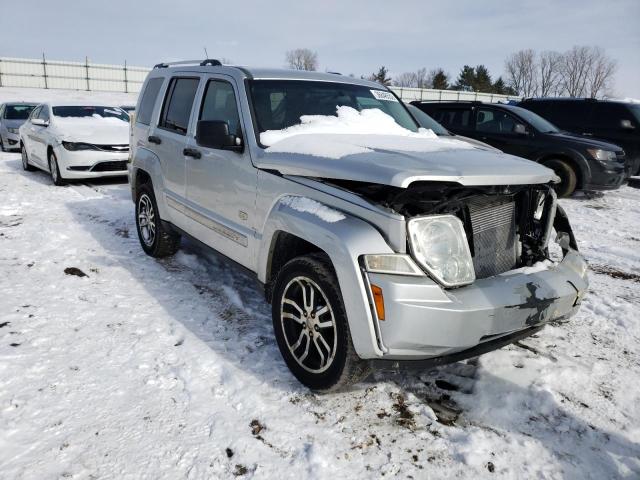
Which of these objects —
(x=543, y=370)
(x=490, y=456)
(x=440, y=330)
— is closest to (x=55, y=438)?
(x=440, y=330)

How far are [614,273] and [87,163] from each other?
27.2 feet

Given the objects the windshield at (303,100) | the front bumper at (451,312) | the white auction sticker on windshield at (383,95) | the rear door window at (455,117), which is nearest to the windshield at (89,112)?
the rear door window at (455,117)

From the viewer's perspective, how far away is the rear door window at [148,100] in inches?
201

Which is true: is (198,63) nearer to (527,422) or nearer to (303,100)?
(303,100)

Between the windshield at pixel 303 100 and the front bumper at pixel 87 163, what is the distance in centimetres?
626

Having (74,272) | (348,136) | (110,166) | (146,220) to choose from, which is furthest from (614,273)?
(110,166)

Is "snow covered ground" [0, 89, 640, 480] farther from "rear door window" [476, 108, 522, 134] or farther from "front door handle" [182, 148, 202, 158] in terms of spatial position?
"rear door window" [476, 108, 522, 134]

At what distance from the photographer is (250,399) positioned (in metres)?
2.78

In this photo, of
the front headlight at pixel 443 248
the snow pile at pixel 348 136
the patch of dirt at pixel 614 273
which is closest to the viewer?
the front headlight at pixel 443 248

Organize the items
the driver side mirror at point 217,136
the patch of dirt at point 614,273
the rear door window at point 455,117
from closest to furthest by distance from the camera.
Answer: the driver side mirror at point 217,136
the patch of dirt at point 614,273
the rear door window at point 455,117

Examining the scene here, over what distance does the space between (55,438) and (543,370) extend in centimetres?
280

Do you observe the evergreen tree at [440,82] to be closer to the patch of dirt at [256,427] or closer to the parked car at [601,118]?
the parked car at [601,118]

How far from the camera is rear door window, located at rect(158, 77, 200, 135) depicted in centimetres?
431

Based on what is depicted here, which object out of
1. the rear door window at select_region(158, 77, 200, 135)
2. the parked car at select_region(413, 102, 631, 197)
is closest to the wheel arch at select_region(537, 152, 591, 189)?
the parked car at select_region(413, 102, 631, 197)
